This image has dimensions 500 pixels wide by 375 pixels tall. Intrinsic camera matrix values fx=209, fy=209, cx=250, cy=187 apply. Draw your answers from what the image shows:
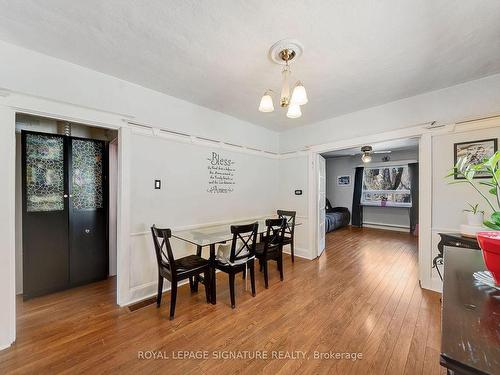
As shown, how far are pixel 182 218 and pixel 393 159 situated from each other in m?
6.65

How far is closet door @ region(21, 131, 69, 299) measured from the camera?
2.43 metres

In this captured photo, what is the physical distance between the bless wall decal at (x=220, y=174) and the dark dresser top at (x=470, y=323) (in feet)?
8.89

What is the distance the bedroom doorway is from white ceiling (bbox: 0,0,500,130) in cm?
392

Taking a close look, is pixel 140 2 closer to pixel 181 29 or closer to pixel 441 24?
pixel 181 29

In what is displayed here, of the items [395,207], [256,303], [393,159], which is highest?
[393,159]

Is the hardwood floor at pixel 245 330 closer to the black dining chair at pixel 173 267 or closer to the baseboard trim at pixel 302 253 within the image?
the black dining chair at pixel 173 267

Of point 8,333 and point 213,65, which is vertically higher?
point 213,65

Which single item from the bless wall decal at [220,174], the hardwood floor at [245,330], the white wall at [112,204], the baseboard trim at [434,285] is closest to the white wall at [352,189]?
the hardwood floor at [245,330]

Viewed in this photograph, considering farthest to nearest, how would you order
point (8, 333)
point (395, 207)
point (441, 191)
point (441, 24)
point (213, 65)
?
point (395, 207)
point (441, 191)
point (213, 65)
point (8, 333)
point (441, 24)

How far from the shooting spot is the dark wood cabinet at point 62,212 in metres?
2.45

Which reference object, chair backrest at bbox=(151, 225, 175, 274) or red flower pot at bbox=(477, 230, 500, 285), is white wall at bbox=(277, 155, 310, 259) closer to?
chair backrest at bbox=(151, 225, 175, 274)

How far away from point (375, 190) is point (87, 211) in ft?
24.7

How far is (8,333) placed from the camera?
1.74 meters


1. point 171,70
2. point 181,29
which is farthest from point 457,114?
point 171,70
